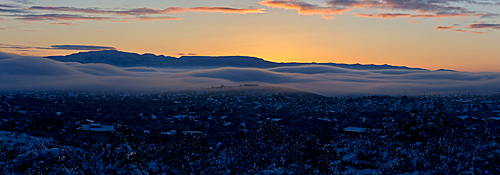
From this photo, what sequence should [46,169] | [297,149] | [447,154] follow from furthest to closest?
[297,149] → [447,154] → [46,169]


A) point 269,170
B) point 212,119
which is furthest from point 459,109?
point 269,170

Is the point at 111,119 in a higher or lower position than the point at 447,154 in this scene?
lower

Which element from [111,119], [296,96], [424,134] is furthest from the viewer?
[296,96]

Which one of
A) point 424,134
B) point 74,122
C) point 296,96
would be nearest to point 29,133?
point 74,122

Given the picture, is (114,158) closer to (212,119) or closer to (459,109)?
(212,119)

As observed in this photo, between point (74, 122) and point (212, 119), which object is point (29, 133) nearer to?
point (74, 122)

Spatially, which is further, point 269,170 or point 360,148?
point 360,148

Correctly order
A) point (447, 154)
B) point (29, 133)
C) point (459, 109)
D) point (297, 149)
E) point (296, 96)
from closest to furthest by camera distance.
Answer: point (447, 154), point (297, 149), point (29, 133), point (459, 109), point (296, 96)

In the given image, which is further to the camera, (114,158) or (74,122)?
(74,122)

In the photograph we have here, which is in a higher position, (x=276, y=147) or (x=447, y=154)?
(x=447, y=154)
